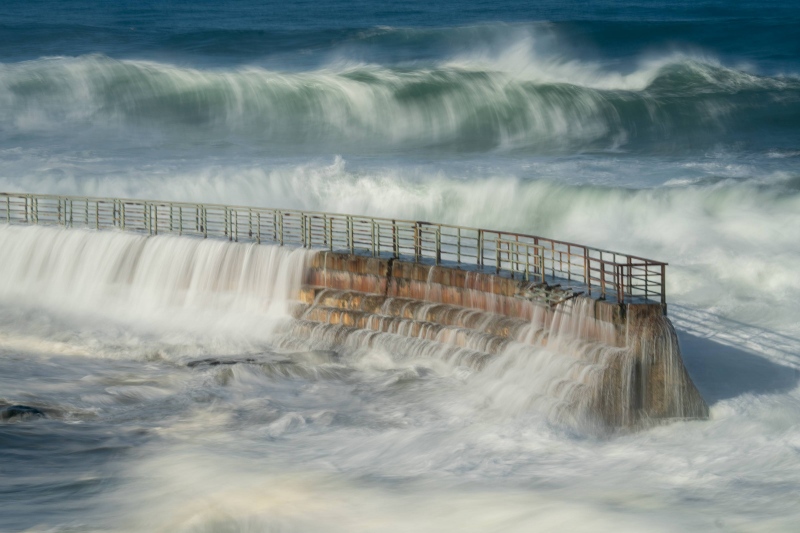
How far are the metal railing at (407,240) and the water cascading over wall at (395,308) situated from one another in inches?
21.4

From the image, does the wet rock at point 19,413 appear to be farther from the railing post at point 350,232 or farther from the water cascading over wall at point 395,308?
the railing post at point 350,232

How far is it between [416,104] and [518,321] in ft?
109

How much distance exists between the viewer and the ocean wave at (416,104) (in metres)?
51.1

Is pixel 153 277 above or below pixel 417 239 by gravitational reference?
below

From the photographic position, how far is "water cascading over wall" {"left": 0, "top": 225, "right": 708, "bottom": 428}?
19.9 m

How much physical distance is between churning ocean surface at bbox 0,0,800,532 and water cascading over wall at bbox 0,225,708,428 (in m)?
0.15

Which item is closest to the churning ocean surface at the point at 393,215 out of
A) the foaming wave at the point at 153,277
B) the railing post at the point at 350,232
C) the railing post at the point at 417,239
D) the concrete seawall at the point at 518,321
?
the foaming wave at the point at 153,277

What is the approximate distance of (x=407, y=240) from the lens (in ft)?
107

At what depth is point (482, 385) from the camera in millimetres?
22234

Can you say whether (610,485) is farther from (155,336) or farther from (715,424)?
(155,336)

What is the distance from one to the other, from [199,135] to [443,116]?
9.44m

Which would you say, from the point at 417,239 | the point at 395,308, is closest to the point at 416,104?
the point at 417,239

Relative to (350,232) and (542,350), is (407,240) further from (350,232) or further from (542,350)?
(542,350)

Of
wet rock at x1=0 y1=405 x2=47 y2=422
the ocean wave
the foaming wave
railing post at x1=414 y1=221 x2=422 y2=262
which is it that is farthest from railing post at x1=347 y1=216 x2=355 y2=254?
the ocean wave
